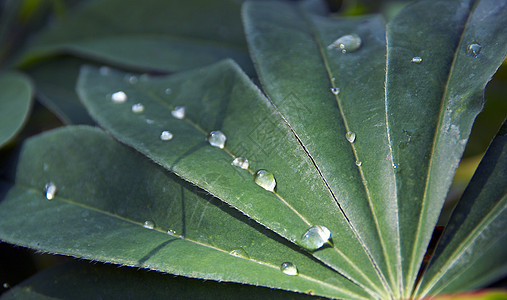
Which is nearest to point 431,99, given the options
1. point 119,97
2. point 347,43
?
point 347,43

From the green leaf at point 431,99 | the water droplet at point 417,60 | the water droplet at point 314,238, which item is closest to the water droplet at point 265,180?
the water droplet at point 314,238

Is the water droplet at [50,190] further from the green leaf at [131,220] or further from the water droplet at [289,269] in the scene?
the water droplet at [289,269]

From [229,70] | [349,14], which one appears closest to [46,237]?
[229,70]

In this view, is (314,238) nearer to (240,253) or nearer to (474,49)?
(240,253)

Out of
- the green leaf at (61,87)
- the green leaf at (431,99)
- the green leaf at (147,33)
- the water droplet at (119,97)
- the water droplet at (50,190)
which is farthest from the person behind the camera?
the green leaf at (147,33)

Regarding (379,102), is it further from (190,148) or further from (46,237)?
(46,237)

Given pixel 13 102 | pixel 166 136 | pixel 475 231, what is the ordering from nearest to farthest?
pixel 475 231 → pixel 166 136 → pixel 13 102
